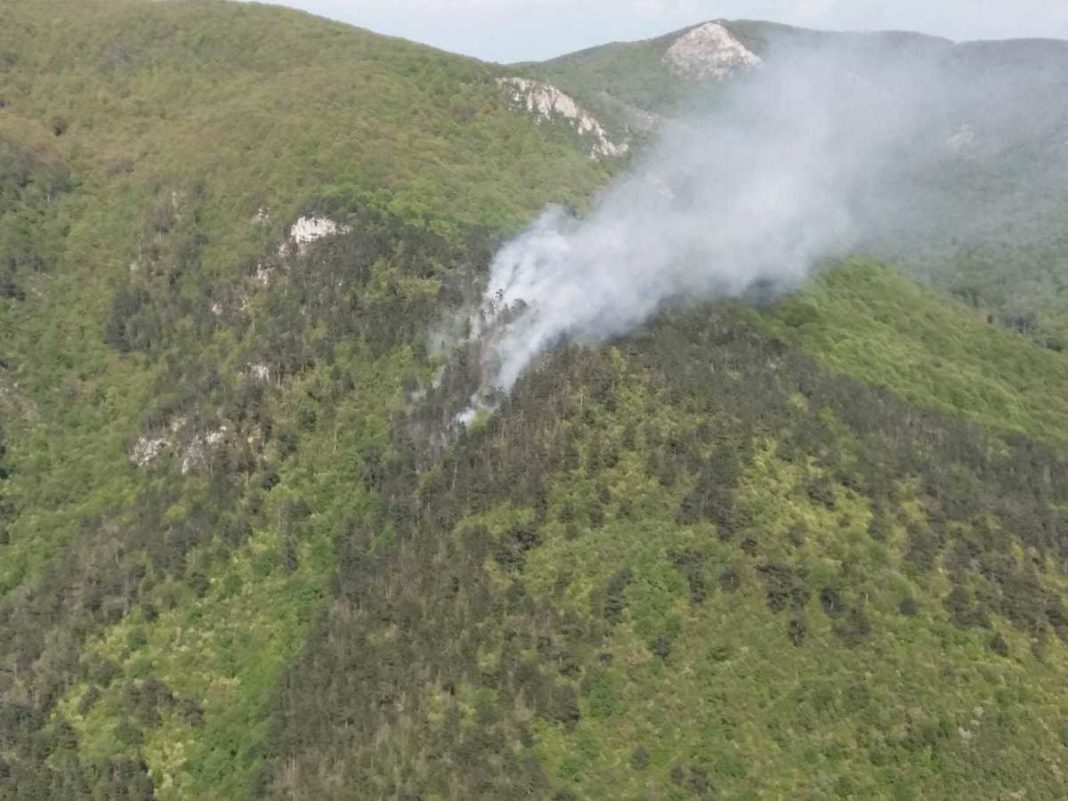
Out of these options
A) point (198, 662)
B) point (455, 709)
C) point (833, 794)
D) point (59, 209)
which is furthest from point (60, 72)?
point (833, 794)

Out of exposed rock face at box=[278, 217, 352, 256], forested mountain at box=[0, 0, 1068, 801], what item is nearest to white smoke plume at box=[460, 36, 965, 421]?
forested mountain at box=[0, 0, 1068, 801]

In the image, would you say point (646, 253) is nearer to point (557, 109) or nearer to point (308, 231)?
point (308, 231)

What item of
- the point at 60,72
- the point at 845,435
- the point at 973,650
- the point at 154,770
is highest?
the point at 60,72

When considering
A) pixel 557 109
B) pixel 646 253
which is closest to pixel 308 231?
pixel 646 253

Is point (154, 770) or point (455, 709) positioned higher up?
point (455, 709)

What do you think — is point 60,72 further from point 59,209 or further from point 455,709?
point 455,709

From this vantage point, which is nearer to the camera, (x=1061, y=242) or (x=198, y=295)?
(x=198, y=295)

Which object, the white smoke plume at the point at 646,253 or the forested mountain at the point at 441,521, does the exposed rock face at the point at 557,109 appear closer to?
the white smoke plume at the point at 646,253

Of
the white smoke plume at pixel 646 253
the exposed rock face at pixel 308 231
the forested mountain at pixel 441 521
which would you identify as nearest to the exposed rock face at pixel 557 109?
the white smoke plume at pixel 646 253

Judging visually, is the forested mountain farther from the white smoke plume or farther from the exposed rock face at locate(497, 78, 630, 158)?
the exposed rock face at locate(497, 78, 630, 158)
